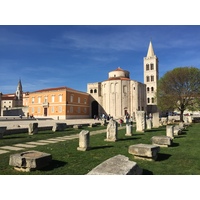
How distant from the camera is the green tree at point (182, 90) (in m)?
26.8

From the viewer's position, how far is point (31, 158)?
17.4 feet

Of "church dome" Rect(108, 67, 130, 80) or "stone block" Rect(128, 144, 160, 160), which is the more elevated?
"church dome" Rect(108, 67, 130, 80)

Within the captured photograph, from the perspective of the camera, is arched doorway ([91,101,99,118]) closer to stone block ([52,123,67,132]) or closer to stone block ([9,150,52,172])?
stone block ([52,123,67,132])

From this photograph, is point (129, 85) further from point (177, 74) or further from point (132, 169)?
point (132, 169)

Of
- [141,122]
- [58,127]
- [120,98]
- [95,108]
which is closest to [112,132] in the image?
[141,122]

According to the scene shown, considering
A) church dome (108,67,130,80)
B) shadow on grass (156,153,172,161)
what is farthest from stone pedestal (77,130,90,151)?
church dome (108,67,130,80)

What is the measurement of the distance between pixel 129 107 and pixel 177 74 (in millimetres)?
23336

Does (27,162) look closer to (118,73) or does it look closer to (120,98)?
(120,98)

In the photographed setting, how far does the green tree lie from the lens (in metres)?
26.8

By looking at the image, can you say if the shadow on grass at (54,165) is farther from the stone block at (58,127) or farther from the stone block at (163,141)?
the stone block at (58,127)

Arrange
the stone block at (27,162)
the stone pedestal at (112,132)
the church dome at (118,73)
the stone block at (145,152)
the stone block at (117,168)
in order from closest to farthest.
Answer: the stone block at (117,168)
the stone block at (27,162)
the stone block at (145,152)
the stone pedestal at (112,132)
the church dome at (118,73)

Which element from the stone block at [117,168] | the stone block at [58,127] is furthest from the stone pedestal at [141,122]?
the stone block at [117,168]

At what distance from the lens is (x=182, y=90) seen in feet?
89.6

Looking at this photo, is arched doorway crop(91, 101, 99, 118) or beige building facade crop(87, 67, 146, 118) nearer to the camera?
beige building facade crop(87, 67, 146, 118)
